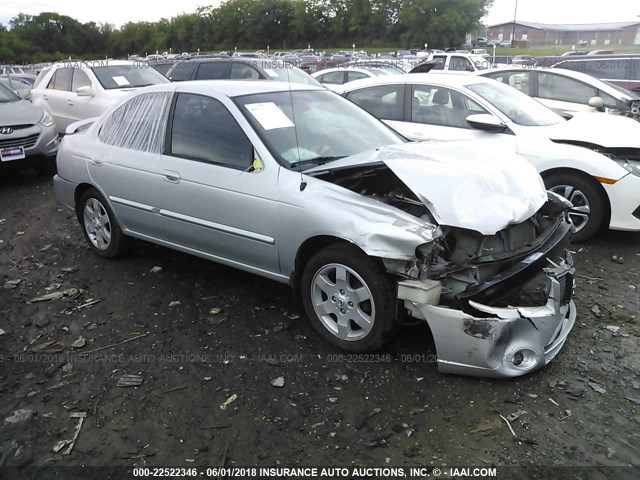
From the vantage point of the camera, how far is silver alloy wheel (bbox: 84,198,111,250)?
511 centimetres

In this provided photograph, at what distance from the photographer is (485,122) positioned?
18.0ft

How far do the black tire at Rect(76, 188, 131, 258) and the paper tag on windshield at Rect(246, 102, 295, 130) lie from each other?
1.88 meters

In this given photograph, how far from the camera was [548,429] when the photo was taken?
9.11ft

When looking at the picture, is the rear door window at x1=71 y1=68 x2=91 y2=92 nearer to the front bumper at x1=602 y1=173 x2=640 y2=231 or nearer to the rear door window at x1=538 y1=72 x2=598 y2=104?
the rear door window at x1=538 y1=72 x2=598 y2=104

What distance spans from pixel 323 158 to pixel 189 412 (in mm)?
1945

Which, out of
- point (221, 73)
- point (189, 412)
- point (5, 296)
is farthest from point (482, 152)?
point (221, 73)

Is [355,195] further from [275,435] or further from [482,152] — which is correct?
[275,435]

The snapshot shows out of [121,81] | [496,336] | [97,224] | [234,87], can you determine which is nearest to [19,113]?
[121,81]

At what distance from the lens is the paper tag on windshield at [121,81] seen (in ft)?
32.6

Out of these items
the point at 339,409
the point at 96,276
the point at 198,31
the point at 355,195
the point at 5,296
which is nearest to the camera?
the point at 339,409

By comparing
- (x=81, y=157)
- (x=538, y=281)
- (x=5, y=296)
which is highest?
(x=81, y=157)

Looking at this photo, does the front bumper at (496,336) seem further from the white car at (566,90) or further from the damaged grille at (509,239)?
the white car at (566,90)

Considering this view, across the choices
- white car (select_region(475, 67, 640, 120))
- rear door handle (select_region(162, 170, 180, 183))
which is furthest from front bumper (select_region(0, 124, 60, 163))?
white car (select_region(475, 67, 640, 120))

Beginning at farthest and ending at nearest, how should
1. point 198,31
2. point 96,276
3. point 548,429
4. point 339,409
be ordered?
point 198,31, point 96,276, point 339,409, point 548,429
